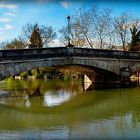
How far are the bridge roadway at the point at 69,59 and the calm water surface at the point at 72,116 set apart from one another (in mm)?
1571

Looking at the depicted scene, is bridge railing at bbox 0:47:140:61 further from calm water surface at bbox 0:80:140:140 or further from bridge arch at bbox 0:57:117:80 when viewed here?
calm water surface at bbox 0:80:140:140

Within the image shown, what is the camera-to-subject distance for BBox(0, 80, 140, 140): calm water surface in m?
9.83

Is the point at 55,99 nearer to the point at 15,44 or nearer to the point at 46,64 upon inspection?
the point at 46,64

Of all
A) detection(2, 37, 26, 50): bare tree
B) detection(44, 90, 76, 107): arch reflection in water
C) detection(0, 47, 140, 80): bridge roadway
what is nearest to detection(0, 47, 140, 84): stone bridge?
detection(0, 47, 140, 80): bridge roadway

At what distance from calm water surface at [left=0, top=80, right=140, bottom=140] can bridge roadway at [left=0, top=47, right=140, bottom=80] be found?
1.57 m

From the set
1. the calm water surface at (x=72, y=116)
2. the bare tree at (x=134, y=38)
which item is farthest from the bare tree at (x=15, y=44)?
the calm water surface at (x=72, y=116)

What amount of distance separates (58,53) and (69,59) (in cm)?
88

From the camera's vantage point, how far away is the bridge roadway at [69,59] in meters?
18.8

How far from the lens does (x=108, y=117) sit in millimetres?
12570

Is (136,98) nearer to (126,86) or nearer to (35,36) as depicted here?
(126,86)

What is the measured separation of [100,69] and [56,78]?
12.5 meters

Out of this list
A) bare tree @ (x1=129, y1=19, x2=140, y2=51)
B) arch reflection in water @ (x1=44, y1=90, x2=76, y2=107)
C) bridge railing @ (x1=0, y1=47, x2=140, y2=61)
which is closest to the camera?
arch reflection in water @ (x1=44, y1=90, x2=76, y2=107)

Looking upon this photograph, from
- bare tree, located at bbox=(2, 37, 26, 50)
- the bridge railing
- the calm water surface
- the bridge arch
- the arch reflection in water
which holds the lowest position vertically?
the calm water surface

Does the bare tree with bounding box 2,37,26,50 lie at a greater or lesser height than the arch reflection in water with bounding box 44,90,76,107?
greater
